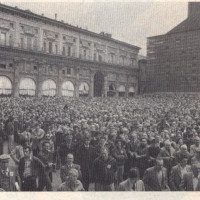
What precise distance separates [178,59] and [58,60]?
30.5ft

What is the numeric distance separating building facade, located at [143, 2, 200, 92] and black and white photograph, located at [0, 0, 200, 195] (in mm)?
69

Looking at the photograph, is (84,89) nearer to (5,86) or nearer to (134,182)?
(5,86)

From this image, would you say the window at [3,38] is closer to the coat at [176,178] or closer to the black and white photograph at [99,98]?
the black and white photograph at [99,98]

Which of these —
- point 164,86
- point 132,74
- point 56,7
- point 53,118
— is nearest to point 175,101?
point 164,86

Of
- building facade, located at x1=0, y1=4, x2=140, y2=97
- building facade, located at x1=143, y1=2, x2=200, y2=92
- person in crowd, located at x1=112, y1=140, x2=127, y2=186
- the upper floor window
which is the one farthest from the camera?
the upper floor window

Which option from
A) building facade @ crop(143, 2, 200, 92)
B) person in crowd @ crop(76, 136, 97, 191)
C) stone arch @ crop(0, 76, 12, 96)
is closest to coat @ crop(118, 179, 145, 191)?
person in crowd @ crop(76, 136, 97, 191)

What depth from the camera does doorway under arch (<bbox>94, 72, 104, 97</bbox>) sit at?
81.8ft

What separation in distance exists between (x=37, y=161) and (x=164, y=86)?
44.9ft

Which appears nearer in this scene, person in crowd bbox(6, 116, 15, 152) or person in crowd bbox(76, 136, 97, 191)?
person in crowd bbox(76, 136, 97, 191)

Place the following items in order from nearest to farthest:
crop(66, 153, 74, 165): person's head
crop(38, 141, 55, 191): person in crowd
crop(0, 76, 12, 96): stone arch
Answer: crop(66, 153, 74, 165): person's head < crop(38, 141, 55, 191): person in crowd < crop(0, 76, 12, 96): stone arch

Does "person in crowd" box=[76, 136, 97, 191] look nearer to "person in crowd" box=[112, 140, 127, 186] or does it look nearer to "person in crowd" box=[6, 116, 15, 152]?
"person in crowd" box=[112, 140, 127, 186]

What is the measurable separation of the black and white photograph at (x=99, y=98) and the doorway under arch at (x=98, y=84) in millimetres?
92

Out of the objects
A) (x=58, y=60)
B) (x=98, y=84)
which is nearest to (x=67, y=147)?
(x=58, y=60)

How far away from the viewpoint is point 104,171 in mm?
4188
